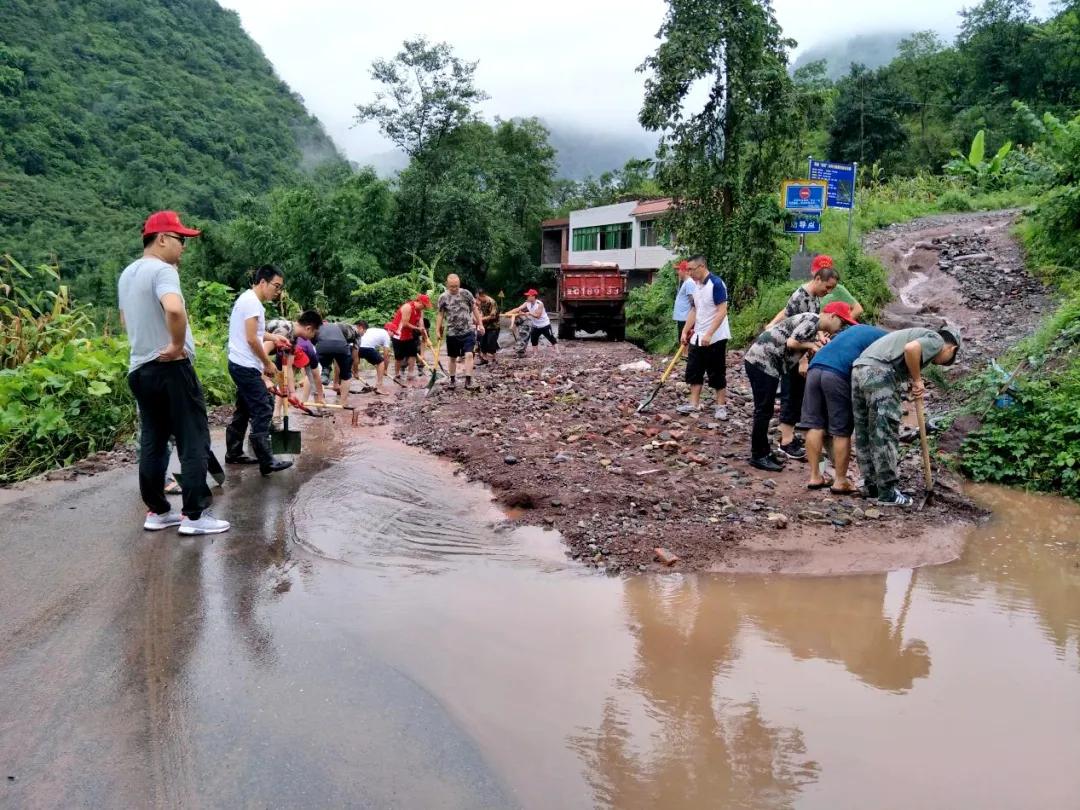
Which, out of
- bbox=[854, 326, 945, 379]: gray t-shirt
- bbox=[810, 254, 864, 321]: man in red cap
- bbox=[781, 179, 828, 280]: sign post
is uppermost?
bbox=[781, 179, 828, 280]: sign post

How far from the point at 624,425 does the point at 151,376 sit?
4.55m

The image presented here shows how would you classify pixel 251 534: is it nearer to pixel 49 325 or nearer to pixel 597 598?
pixel 597 598

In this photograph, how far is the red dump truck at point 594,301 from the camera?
2161 cm

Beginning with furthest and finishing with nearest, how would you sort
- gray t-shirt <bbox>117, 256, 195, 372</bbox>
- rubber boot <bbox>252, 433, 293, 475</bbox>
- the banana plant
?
1. the banana plant
2. rubber boot <bbox>252, 433, 293, 475</bbox>
3. gray t-shirt <bbox>117, 256, 195, 372</bbox>

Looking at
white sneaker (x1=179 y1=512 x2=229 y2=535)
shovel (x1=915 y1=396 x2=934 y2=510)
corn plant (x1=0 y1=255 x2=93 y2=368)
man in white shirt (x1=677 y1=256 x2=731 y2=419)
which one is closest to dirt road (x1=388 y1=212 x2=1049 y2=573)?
shovel (x1=915 y1=396 x2=934 y2=510)

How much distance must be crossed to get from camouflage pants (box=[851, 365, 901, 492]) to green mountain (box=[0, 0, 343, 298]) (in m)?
33.3

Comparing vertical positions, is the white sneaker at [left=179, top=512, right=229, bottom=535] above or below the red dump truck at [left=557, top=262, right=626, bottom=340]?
below

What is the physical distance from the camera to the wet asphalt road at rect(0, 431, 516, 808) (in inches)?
103

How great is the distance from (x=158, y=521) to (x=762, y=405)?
4.58 meters

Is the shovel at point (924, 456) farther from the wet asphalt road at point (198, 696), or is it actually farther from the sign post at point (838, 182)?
the sign post at point (838, 182)

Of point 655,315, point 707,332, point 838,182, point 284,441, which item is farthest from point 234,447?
point 655,315

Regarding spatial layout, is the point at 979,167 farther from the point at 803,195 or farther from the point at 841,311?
the point at 841,311

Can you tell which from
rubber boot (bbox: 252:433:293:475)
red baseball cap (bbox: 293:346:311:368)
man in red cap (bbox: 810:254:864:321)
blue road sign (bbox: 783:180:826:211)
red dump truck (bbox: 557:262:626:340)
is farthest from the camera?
red dump truck (bbox: 557:262:626:340)

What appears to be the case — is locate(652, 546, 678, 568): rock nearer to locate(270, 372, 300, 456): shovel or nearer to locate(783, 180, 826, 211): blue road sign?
locate(270, 372, 300, 456): shovel
